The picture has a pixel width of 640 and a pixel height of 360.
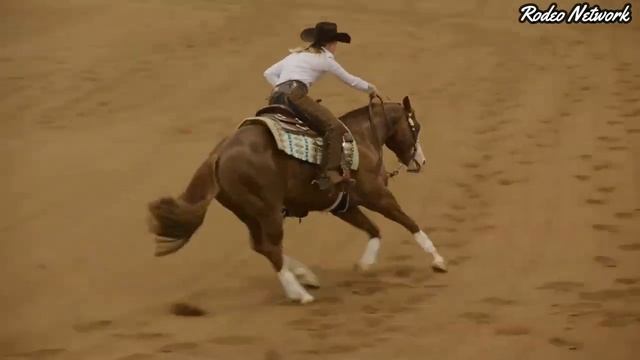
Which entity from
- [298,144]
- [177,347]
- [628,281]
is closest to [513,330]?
[628,281]

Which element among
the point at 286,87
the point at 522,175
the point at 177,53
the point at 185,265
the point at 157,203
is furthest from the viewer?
the point at 177,53

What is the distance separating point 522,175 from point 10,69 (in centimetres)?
749

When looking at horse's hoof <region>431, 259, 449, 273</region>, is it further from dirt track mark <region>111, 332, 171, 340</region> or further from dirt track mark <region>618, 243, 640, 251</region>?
dirt track mark <region>111, 332, 171, 340</region>

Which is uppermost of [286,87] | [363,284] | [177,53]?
[177,53]

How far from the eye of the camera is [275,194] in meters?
6.27

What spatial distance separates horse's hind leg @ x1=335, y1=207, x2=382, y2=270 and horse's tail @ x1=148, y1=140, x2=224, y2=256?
3.84 ft

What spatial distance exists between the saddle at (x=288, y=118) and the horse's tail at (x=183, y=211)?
49cm

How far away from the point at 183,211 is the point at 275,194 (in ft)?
1.87

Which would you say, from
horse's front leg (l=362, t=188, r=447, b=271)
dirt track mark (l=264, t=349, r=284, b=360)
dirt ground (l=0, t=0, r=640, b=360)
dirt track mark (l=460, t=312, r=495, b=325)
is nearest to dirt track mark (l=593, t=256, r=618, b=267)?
dirt ground (l=0, t=0, r=640, b=360)

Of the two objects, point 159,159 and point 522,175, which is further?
point 159,159

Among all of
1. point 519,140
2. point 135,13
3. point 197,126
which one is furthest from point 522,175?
point 135,13

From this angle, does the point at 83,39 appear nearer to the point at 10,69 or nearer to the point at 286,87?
the point at 10,69

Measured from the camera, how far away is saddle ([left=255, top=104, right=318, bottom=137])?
6.45 metres

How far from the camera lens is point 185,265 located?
7379mm
